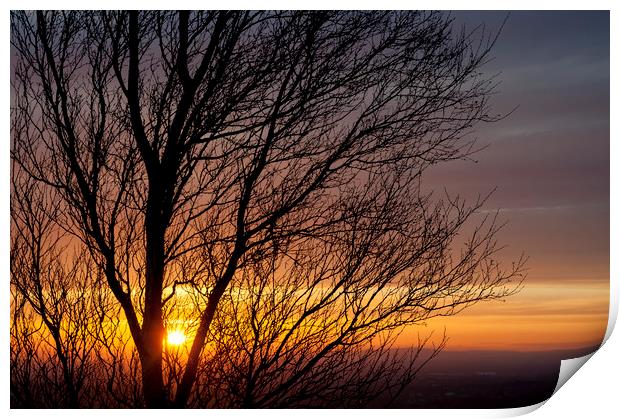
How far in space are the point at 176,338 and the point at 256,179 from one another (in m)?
0.89

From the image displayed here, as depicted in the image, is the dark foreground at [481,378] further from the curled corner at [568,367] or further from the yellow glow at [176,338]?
the yellow glow at [176,338]

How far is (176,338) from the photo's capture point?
4164 mm

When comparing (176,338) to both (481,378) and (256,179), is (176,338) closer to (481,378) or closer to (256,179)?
(256,179)

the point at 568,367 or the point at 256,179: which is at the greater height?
the point at 256,179

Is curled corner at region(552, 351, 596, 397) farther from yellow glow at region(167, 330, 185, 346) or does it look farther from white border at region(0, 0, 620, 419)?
yellow glow at region(167, 330, 185, 346)

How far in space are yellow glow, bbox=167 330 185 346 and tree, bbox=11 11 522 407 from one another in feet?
0.15

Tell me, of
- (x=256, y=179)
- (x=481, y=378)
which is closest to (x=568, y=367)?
(x=481, y=378)

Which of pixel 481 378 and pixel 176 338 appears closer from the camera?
pixel 481 378

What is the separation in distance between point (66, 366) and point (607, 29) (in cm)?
316

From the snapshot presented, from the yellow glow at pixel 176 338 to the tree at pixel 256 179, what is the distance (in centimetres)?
5

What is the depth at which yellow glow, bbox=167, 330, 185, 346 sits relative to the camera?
13.6ft

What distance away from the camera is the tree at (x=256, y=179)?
411 centimetres

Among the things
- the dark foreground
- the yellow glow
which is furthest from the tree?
the dark foreground

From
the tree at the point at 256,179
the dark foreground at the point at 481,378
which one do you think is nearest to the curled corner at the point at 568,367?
the dark foreground at the point at 481,378
